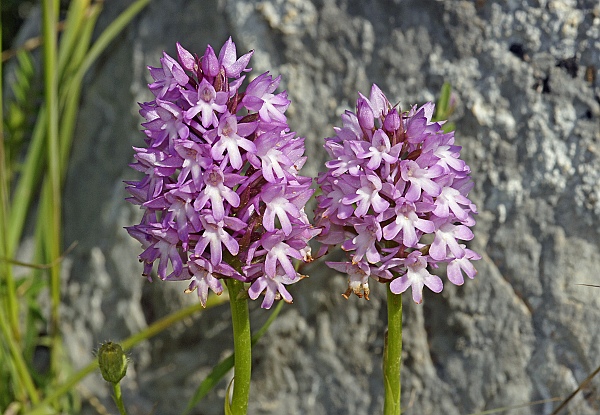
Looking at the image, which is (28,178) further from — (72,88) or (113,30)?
(113,30)

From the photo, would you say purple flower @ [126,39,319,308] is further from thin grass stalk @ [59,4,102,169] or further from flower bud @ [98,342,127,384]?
thin grass stalk @ [59,4,102,169]

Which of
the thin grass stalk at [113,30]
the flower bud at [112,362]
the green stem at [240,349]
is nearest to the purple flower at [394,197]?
the green stem at [240,349]

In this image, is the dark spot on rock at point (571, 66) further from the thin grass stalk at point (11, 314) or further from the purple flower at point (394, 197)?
the thin grass stalk at point (11, 314)

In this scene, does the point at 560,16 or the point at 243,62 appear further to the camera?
the point at 560,16

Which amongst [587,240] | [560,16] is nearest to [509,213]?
[587,240]

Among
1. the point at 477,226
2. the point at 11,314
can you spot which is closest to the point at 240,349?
the point at 477,226

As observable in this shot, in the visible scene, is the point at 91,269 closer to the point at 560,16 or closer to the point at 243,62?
the point at 243,62
